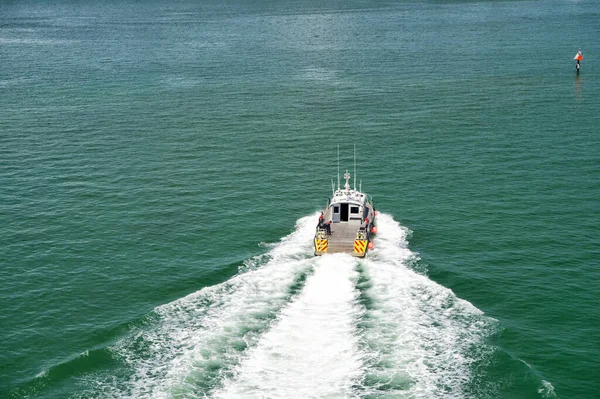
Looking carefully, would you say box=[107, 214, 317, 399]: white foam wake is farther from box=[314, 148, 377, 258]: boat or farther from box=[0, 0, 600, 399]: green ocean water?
box=[314, 148, 377, 258]: boat

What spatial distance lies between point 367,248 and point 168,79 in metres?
89.6

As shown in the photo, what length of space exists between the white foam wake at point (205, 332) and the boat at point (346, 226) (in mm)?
2348

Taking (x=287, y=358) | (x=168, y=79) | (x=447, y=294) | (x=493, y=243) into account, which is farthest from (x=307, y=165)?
(x=168, y=79)

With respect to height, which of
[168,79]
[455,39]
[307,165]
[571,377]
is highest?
[455,39]

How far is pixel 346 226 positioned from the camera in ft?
222

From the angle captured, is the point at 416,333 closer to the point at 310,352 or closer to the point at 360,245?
the point at 310,352

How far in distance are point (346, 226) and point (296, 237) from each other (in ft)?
17.7

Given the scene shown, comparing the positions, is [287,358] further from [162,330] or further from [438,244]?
[438,244]

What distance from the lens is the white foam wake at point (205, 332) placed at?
45.4m

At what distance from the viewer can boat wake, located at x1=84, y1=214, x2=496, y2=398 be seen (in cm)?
4459

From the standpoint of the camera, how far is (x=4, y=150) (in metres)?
97.5

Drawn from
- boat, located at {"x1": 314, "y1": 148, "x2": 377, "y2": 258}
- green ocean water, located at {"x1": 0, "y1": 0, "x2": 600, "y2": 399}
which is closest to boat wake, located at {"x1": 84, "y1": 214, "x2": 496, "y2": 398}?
green ocean water, located at {"x1": 0, "y1": 0, "x2": 600, "y2": 399}

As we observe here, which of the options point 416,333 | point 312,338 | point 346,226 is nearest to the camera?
point 312,338

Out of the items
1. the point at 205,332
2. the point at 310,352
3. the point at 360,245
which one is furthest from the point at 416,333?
the point at 205,332
